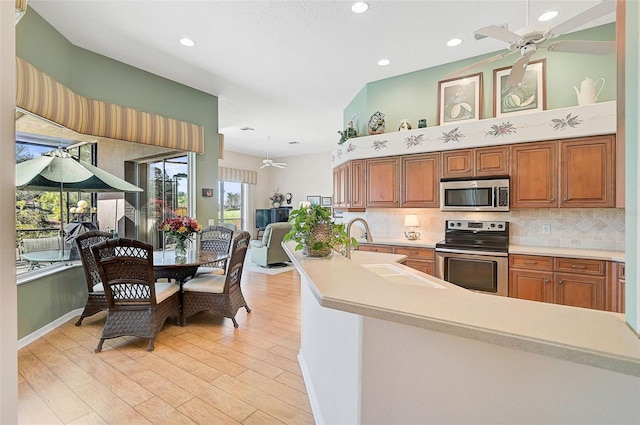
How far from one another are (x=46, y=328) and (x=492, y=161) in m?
5.37

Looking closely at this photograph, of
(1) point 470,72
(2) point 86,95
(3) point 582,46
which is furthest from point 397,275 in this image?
(2) point 86,95

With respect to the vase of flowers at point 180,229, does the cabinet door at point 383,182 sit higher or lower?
higher

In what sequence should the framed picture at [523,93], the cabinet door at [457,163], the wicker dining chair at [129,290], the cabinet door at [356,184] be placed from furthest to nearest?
the cabinet door at [356,184], the cabinet door at [457,163], the framed picture at [523,93], the wicker dining chair at [129,290]

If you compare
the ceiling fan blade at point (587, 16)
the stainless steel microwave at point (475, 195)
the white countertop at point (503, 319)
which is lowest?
the white countertop at point (503, 319)

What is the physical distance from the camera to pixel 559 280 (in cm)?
310

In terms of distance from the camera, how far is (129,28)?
3137mm

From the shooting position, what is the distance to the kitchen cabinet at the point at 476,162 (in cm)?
361

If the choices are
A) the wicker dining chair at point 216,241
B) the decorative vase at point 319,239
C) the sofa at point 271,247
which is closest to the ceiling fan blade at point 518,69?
the decorative vase at point 319,239

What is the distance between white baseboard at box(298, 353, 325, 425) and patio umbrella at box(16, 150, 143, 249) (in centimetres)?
311

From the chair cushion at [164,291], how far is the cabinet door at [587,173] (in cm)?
439

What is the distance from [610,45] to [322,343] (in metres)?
2.71

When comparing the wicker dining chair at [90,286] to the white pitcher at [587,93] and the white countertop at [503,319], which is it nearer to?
the white countertop at [503,319]

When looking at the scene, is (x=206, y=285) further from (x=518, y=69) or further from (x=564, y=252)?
(x=564, y=252)

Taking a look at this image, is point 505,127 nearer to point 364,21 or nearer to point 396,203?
point 396,203
